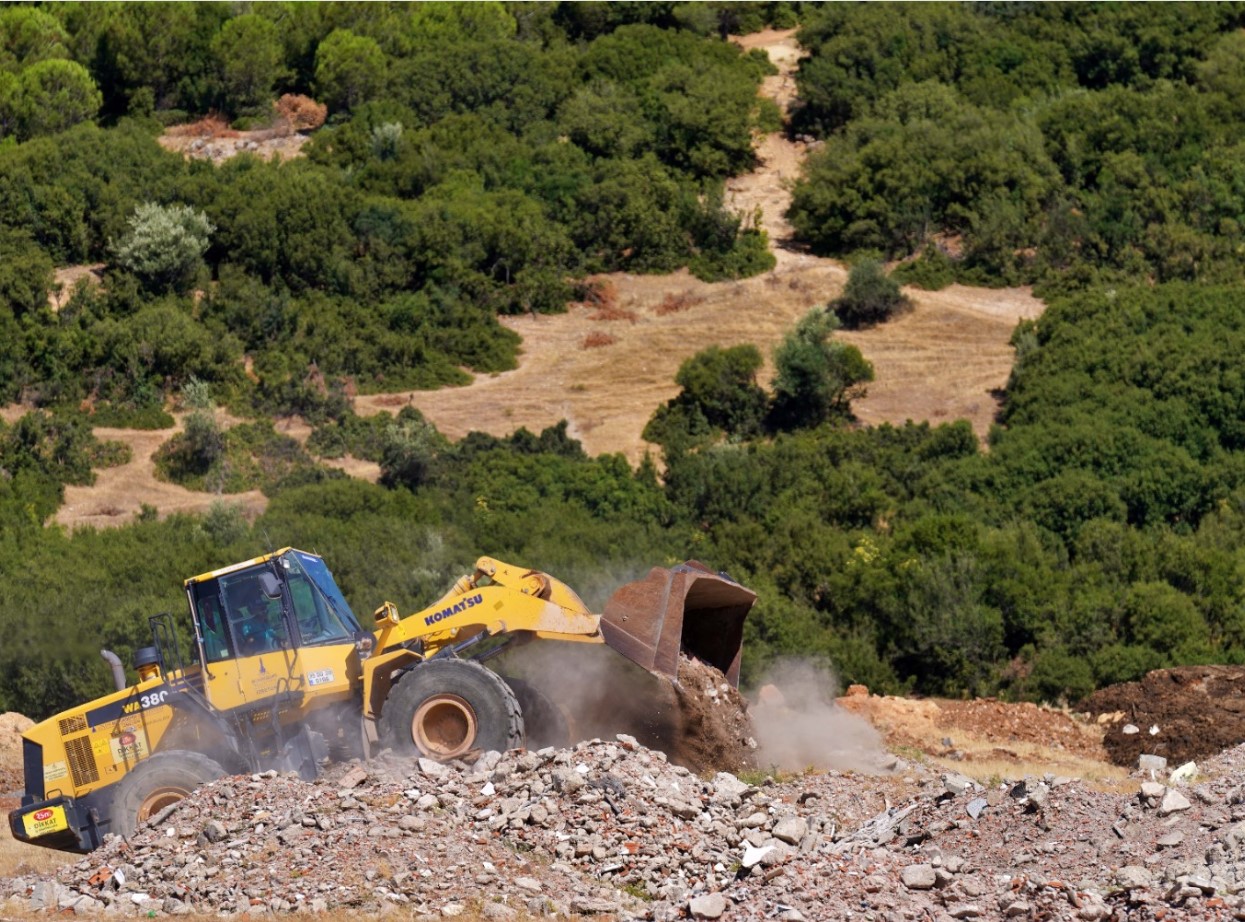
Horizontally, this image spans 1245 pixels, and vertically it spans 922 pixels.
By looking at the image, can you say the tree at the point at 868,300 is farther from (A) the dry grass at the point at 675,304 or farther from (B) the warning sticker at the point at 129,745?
(B) the warning sticker at the point at 129,745

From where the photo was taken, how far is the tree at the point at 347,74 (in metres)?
73.0

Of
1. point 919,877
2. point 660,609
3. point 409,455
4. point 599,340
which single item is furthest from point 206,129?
point 919,877

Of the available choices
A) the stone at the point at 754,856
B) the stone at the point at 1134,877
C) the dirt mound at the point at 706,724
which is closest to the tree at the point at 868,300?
the dirt mound at the point at 706,724

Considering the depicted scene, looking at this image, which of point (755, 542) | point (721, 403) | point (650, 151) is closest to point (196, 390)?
point (721, 403)

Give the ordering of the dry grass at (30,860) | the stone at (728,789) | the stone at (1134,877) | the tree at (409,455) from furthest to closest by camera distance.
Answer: the tree at (409,455)
the dry grass at (30,860)
the stone at (728,789)
the stone at (1134,877)

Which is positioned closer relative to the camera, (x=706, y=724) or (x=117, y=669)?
(x=706, y=724)

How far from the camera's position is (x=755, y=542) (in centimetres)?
3956

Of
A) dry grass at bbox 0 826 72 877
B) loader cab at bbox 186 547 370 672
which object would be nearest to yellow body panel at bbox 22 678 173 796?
loader cab at bbox 186 547 370 672

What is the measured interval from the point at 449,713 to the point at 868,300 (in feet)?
126

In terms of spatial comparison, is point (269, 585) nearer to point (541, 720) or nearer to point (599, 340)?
point (541, 720)

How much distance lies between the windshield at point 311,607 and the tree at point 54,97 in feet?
170

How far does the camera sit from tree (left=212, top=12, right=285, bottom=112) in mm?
72312

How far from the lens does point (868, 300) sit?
55.8 metres

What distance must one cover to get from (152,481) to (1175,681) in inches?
987
